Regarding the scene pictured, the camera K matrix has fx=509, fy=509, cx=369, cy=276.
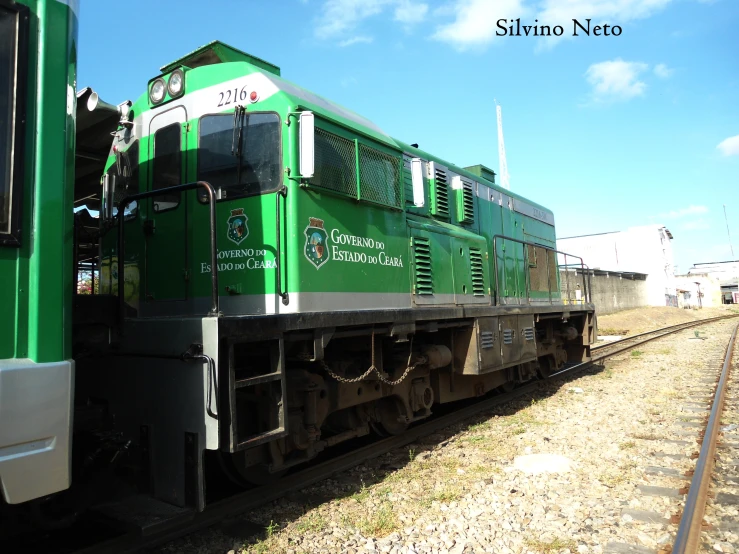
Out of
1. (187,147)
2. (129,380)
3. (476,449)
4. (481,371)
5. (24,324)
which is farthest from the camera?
(481,371)

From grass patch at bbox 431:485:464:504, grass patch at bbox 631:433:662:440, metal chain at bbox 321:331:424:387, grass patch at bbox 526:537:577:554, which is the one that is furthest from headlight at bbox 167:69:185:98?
grass patch at bbox 631:433:662:440

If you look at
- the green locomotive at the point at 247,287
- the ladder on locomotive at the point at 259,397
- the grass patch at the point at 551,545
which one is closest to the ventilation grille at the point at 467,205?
the green locomotive at the point at 247,287

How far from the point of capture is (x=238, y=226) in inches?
154

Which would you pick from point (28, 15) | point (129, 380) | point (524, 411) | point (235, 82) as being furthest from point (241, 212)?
point (524, 411)

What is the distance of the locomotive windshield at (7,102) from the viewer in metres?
2.00

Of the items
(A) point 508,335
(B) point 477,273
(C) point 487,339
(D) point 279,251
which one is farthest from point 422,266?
(D) point 279,251

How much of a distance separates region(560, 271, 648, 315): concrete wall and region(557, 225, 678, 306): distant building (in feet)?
10.3

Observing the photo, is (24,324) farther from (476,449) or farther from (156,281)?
(476,449)

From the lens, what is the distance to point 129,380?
3246mm

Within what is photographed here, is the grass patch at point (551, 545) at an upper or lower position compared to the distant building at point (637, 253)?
lower

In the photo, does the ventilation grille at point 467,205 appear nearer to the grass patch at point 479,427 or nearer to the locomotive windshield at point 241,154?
the grass patch at point 479,427

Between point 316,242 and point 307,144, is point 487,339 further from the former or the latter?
point 307,144

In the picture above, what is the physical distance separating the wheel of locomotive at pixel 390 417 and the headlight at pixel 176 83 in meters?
3.40

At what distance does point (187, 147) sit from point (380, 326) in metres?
2.18
